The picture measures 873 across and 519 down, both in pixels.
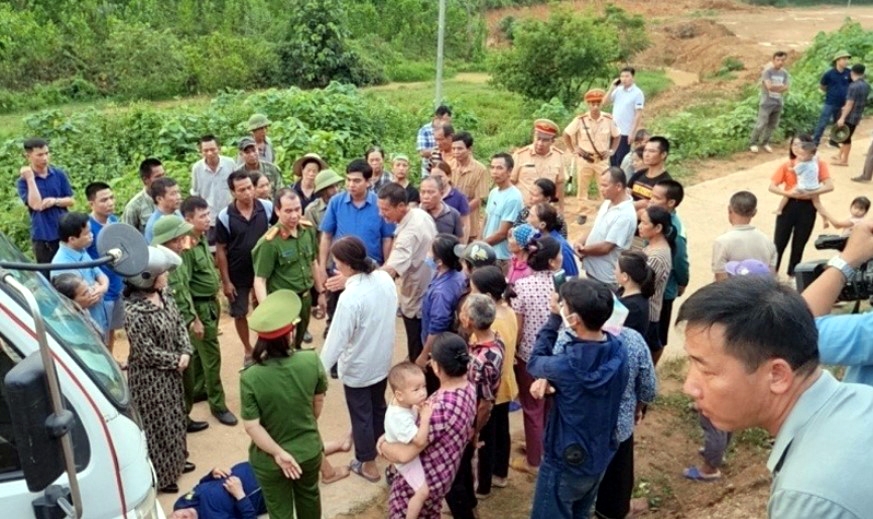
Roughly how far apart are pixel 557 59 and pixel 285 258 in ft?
51.8

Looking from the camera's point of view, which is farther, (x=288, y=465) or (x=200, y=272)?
(x=200, y=272)

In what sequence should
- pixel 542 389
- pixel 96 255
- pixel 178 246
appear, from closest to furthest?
pixel 542 389 < pixel 178 246 < pixel 96 255

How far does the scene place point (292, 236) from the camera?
20.1ft

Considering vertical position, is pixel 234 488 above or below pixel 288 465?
below

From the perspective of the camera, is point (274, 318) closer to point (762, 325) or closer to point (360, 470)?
point (360, 470)

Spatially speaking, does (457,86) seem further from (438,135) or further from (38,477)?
(38,477)

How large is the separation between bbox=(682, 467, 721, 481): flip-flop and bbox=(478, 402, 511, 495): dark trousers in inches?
49.1

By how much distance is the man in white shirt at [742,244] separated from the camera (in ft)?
18.9

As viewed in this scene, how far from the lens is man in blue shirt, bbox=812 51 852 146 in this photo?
41.2ft

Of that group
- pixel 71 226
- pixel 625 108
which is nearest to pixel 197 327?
pixel 71 226

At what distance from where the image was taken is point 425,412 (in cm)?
409

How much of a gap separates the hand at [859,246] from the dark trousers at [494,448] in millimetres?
2332

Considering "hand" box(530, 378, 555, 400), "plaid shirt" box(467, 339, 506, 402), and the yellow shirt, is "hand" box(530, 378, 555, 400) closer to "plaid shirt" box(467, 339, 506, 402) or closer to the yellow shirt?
"plaid shirt" box(467, 339, 506, 402)

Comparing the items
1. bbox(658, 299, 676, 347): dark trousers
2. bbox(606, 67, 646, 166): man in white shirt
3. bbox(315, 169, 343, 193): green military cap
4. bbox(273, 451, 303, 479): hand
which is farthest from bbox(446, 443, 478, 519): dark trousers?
bbox(606, 67, 646, 166): man in white shirt
